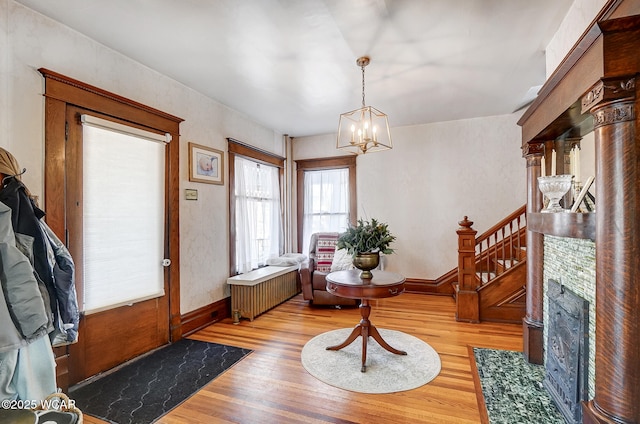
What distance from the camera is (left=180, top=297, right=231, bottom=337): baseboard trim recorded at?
326 cm

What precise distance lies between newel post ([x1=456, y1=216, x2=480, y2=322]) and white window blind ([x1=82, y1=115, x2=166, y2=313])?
135 inches

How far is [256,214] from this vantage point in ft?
15.2

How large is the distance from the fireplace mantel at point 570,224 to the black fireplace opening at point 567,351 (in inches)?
16.9

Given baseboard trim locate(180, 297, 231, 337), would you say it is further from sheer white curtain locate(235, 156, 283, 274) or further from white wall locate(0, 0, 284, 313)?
sheer white curtain locate(235, 156, 283, 274)

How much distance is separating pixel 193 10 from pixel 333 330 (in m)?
3.24

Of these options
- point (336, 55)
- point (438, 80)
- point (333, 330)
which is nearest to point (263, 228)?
point (333, 330)

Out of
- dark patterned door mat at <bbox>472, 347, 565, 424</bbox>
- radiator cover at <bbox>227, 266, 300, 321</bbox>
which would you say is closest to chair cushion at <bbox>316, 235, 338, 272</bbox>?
radiator cover at <bbox>227, 266, 300, 321</bbox>

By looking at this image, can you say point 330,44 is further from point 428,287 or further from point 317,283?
point 428,287

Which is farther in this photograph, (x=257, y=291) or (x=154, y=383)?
(x=257, y=291)

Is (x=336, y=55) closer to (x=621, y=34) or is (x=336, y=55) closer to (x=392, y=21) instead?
(x=392, y=21)

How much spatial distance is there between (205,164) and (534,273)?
3600 mm

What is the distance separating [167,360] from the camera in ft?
8.84

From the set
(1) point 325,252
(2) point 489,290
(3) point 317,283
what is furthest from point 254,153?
(2) point 489,290

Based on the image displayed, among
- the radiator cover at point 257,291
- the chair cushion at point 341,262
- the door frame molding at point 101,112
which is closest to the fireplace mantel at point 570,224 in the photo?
the chair cushion at point 341,262
